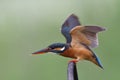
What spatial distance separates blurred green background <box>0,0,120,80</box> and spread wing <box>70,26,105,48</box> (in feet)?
4.31

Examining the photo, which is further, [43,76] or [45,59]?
[45,59]

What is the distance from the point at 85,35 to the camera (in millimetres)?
2098

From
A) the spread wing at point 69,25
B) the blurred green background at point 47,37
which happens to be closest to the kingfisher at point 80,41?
the spread wing at point 69,25

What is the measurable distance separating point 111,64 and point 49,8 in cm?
234

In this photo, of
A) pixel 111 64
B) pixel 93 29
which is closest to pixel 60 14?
pixel 111 64

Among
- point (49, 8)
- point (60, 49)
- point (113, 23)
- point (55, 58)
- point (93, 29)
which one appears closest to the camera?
point (60, 49)

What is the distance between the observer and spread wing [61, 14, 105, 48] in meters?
2.00

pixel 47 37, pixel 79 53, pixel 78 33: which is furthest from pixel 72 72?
pixel 47 37

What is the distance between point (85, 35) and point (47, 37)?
221cm

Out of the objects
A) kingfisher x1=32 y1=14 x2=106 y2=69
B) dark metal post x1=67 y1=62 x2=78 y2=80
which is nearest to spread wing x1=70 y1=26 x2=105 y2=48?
kingfisher x1=32 y1=14 x2=106 y2=69

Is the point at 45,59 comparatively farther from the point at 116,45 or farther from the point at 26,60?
the point at 116,45

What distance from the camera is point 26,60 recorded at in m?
3.96

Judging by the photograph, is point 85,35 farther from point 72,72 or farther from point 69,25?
point 72,72

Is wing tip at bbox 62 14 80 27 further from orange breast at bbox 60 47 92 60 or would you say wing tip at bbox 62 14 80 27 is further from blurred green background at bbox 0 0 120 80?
blurred green background at bbox 0 0 120 80
